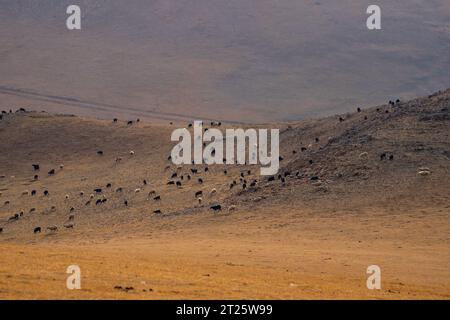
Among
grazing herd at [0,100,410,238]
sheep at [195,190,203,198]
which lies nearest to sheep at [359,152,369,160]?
grazing herd at [0,100,410,238]

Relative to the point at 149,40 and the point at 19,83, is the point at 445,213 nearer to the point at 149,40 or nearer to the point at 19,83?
the point at 19,83

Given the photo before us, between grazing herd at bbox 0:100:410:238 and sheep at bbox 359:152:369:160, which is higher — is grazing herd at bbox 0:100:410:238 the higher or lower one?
the lower one

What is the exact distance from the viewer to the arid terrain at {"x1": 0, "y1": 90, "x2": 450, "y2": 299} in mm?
15453

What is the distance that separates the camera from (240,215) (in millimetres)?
28484

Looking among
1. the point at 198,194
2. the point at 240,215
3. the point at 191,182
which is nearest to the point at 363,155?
the point at 240,215

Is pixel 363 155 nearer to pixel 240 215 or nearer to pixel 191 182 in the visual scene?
pixel 240 215

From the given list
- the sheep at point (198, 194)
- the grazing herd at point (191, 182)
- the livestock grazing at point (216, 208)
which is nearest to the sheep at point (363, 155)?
the grazing herd at point (191, 182)

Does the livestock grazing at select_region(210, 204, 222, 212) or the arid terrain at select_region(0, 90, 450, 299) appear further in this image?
the livestock grazing at select_region(210, 204, 222, 212)

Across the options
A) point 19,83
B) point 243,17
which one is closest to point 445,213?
point 19,83

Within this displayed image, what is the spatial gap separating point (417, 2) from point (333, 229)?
110 metres

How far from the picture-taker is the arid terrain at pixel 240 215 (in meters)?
15.5

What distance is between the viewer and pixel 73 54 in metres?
110

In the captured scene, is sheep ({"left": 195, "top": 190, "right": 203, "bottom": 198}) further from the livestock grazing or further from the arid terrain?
the livestock grazing

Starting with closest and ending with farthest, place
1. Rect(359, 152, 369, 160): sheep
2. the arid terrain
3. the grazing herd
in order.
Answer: the arid terrain
the grazing herd
Rect(359, 152, 369, 160): sheep
